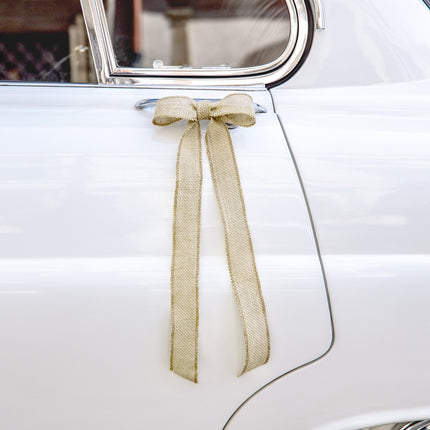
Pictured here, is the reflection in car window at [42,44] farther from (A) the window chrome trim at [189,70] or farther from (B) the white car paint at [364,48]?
(B) the white car paint at [364,48]

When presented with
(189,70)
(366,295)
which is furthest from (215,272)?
(189,70)

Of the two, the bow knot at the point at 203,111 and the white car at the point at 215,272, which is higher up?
the bow knot at the point at 203,111

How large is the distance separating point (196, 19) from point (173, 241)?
0.61 metres

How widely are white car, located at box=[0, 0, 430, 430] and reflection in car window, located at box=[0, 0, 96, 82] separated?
143 millimetres

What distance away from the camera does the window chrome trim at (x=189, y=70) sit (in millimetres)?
1223

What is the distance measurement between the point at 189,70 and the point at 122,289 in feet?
1.92

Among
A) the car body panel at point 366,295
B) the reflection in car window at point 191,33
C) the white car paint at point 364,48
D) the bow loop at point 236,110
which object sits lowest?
the car body panel at point 366,295

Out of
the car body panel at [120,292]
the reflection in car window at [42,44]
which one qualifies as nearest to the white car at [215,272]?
the car body panel at [120,292]

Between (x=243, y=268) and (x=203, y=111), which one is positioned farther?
(x=203, y=111)

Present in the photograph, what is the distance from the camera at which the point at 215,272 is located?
0.97m

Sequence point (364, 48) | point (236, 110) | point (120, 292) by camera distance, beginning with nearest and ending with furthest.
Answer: point (120, 292) → point (236, 110) → point (364, 48)

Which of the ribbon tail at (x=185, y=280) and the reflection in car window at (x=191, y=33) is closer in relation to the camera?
the ribbon tail at (x=185, y=280)

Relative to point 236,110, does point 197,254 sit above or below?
below

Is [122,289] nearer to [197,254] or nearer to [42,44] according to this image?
[197,254]
